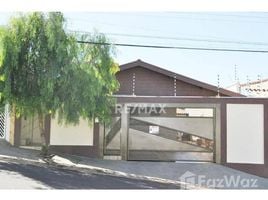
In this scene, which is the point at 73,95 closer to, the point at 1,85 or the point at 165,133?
the point at 1,85

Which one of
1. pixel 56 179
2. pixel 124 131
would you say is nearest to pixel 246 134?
pixel 124 131

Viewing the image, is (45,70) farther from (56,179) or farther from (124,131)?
(124,131)

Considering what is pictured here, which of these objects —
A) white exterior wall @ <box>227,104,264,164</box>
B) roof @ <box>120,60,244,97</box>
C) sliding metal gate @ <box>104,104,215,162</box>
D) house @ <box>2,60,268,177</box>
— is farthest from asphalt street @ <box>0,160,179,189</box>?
roof @ <box>120,60,244,97</box>

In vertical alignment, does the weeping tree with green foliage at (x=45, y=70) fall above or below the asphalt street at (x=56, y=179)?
above

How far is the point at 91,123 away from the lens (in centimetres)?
1527

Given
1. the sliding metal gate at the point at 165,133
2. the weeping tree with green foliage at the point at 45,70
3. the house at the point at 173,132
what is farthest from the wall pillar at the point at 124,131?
the weeping tree with green foliage at the point at 45,70

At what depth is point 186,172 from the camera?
13789 mm

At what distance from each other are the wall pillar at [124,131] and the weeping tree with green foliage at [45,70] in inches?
104

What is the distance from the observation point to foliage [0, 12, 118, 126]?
12.9 meters

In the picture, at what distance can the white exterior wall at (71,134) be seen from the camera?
52.1 ft

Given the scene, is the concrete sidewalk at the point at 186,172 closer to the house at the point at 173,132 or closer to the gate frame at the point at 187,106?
the gate frame at the point at 187,106

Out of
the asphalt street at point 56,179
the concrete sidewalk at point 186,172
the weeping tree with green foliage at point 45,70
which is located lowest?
the concrete sidewalk at point 186,172

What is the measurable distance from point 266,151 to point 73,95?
25.5 feet

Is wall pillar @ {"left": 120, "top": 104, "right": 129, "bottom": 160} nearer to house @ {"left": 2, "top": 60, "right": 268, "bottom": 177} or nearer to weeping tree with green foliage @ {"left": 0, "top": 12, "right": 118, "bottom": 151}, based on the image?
house @ {"left": 2, "top": 60, "right": 268, "bottom": 177}
